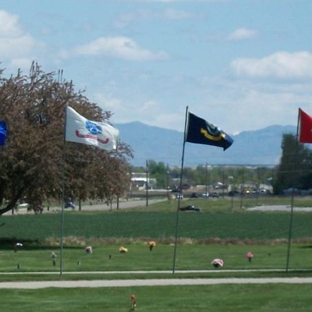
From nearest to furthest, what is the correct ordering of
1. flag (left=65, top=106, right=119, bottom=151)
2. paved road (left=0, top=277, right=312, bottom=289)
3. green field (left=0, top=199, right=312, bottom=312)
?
green field (left=0, top=199, right=312, bottom=312) → paved road (left=0, top=277, right=312, bottom=289) → flag (left=65, top=106, right=119, bottom=151)

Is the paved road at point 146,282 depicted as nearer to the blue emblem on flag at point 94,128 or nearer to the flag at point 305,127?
the flag at point 305,127

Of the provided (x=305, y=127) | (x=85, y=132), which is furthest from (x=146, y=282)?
(x=305, y=127)

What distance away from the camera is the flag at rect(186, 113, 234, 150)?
28.8 metres

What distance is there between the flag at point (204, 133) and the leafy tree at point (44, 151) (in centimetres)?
1780

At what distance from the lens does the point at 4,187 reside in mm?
49625

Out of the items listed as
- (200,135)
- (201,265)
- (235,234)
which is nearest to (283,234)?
(235,234)

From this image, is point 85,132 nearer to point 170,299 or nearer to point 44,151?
point 170,299

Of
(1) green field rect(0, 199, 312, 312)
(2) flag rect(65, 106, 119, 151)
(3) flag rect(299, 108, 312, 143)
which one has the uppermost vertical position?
(3) flag rect(299, 108, 312, 143)

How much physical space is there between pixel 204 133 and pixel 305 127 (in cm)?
265

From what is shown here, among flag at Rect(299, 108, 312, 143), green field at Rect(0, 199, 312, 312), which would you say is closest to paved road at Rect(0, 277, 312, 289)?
green field at Rect(0, 199, 312, 312)

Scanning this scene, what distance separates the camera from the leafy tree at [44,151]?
47219 millimetres

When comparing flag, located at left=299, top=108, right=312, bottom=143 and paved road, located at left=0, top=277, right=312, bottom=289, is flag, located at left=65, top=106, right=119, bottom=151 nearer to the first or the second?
paved road, located at left=0, top=277, right=312, bottom=289

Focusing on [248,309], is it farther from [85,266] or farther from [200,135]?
[85,266]

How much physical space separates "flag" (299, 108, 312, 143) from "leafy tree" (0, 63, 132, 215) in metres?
19.0
